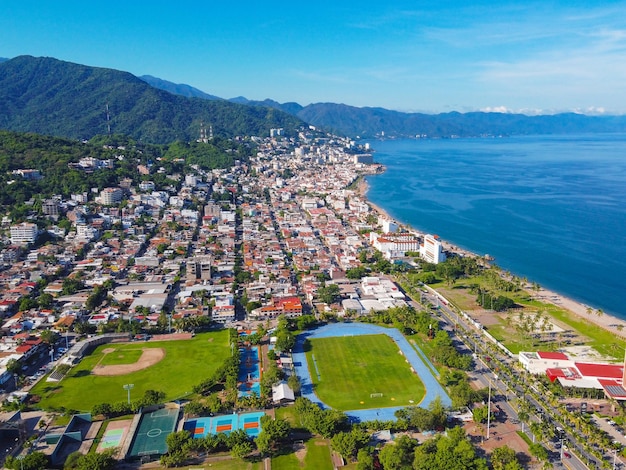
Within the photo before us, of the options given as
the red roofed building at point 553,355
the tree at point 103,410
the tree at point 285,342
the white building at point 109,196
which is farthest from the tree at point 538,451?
the white building at point 109,196

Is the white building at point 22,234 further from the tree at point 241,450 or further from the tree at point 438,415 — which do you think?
the tree at point 438,415

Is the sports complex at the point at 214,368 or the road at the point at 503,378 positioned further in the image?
the sports complex at the point at 214,368

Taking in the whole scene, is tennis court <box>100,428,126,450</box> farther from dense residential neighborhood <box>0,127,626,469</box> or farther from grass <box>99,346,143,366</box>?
grass <box>99,346,143,366</box>

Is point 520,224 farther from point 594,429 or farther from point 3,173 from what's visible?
point 3,173

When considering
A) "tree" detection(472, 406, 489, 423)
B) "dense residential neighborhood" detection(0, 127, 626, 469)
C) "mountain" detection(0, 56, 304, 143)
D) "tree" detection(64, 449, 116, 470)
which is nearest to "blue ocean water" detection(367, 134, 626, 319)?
"dense residential neighborhood" detection(0, 127, 626, 469)

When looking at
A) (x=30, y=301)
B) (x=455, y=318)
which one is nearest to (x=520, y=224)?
(x=455, y=318)

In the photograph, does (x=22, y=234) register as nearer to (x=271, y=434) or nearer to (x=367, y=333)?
(x=367, y=333)
